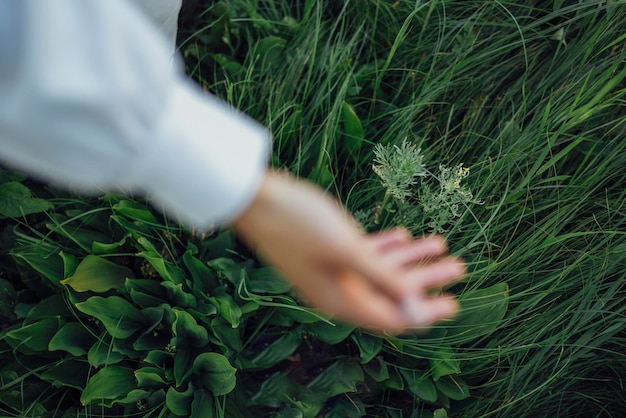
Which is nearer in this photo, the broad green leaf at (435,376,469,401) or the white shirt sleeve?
the white shirt sleeve

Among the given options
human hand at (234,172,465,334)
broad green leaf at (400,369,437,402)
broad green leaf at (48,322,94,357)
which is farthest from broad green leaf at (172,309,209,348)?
human hand at (234,172,465,334)

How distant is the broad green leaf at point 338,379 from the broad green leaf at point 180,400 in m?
0.28

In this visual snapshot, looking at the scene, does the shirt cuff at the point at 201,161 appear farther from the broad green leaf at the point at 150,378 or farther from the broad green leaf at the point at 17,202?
the broad green leaf at the point at 17,202

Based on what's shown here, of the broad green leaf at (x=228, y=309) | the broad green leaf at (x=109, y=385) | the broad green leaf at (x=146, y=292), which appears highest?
the broad green leaf at (x=228, y=309)

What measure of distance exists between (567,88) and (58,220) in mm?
1219

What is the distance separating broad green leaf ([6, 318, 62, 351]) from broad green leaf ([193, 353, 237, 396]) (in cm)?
33

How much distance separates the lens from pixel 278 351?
1250mm

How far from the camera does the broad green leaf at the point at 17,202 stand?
1.20 meters

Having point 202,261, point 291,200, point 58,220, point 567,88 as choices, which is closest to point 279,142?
point 202,261

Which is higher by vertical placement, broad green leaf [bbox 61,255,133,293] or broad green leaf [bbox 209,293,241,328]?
broad green leaf [bbox 209,293,241,328]

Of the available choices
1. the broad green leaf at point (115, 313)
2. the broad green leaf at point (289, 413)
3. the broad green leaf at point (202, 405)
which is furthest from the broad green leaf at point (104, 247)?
the broad green leaf at point (289, 413)

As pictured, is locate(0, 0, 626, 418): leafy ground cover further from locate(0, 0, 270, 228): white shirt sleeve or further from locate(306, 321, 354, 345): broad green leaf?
locate(0, 0, 270, 228): white shirt sleeve

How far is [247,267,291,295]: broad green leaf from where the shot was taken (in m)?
1.20

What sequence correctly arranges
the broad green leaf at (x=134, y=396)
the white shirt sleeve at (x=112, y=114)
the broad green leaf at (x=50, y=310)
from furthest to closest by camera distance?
the broad green leaf at (x=50, y=310)
the broad green leaf at (x=134, y=396)
the white shirt sleeve at (x=112, y=114)
